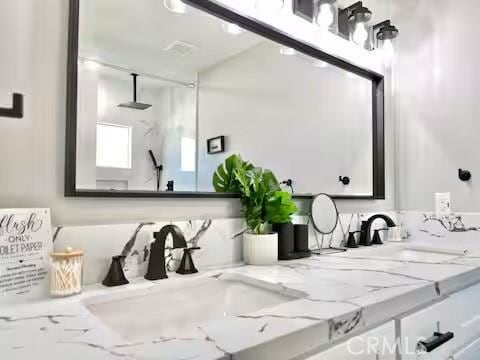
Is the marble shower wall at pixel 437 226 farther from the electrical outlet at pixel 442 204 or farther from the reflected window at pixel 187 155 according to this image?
the reflected window at pixel 187 155

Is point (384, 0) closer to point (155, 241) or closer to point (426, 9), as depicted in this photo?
point (426, 9)

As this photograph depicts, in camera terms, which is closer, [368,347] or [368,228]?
[368,347]

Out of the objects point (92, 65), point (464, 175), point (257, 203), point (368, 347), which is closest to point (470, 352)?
point (368, 347)

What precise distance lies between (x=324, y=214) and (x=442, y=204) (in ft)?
2.22

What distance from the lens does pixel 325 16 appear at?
1.53m

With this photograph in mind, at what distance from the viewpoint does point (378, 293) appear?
2.56ft

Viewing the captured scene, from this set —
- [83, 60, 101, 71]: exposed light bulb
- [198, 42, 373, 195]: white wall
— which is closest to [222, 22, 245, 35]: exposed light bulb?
[198, 42, 373, 195]: white wall

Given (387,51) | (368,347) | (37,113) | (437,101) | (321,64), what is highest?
(387,51)

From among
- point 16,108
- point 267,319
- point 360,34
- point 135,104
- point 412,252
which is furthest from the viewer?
point 360,34

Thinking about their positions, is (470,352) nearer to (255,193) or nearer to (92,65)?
(255,193)

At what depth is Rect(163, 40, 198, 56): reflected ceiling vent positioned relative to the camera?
1218mm

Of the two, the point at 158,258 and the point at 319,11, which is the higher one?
the point at 319,11

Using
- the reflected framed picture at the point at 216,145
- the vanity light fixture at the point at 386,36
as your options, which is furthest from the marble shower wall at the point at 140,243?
the vanity light fixture at the point at 386,36

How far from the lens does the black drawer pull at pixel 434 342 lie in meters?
0.82
